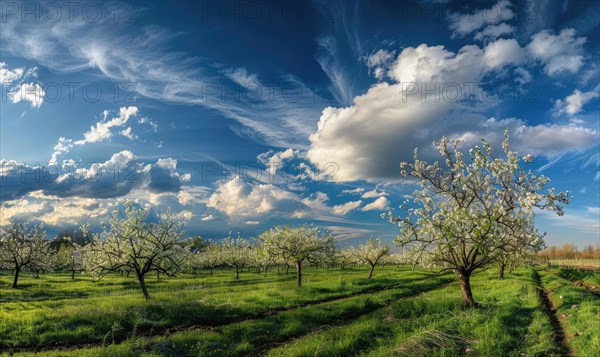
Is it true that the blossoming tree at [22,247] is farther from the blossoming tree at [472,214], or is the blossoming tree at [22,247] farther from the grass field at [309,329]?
the blossoming tree at [472,214]

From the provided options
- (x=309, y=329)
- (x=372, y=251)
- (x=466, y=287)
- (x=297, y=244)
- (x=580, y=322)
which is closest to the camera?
(x=580, y=322)

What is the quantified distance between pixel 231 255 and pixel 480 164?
247ft

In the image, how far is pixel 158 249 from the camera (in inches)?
1156

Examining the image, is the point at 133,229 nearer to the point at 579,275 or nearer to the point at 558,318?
the point at 558,318

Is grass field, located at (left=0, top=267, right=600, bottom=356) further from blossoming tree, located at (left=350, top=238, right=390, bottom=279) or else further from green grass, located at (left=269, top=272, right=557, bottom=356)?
blossoming tree, located at (left=350, top=238, right=390, bottom=279)

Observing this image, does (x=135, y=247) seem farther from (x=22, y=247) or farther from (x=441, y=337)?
(x=22, y=247)

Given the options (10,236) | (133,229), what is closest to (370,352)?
(133,229)

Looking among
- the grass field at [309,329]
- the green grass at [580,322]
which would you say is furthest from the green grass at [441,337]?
the green grass at [580,322]

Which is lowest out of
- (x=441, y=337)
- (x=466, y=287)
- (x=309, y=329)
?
(x=309, y=329)

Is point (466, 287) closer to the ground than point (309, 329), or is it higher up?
higher up

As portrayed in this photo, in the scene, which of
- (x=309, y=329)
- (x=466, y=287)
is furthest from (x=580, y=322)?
(x=309, y=329)

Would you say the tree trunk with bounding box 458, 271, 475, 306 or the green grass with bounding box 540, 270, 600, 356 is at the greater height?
the tree trunk with bounding box 458, 271, 475, 306

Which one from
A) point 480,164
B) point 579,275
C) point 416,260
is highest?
point 480,164

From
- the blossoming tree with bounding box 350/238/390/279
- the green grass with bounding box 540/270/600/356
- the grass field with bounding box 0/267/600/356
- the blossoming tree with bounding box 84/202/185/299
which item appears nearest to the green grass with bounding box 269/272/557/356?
the grass field with bounding box 0/267/600/356
